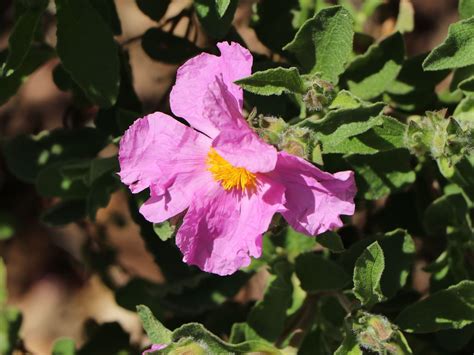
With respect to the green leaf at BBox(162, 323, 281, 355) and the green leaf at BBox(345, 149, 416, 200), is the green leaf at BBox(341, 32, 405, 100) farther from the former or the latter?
the green leaf at BBox(162, 323, 281, 355)

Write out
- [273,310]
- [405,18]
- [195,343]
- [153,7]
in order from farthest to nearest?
[405,18]
[153,7]
[273,310]
[195,343]

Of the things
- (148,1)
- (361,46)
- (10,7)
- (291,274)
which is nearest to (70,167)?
(148,1)

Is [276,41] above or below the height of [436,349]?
above

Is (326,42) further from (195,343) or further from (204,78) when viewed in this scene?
(195,343)

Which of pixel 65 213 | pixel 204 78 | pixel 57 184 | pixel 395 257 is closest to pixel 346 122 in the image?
pixel 204 78

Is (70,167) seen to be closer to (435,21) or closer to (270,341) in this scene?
(270,341)

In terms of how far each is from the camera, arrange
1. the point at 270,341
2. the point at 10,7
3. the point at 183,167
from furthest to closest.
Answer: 1. the point at 10,7
2. the point at 270,341
3. the point at 183,167
